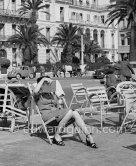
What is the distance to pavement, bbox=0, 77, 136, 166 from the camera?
5695 millimetres

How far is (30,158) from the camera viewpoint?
5.91 m

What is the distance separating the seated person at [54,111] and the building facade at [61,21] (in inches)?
1944

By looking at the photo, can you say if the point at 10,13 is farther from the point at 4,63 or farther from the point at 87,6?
the point at 87,6

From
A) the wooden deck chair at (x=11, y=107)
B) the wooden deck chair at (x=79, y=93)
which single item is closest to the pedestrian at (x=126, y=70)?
the wooden deck chair at (x=79, y=93)

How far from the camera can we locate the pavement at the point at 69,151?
18.7ft

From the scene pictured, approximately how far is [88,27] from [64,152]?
6924 cm

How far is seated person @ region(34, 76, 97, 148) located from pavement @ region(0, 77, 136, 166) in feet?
0.62

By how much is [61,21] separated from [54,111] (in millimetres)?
61441

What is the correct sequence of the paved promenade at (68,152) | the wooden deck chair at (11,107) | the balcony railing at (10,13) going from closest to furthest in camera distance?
the paved promenade at (68,152)
the wooden deck chair at (11,107)
the balcony railing at (10,13)

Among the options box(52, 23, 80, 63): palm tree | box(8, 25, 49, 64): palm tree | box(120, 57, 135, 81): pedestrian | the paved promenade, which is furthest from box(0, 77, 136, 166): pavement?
box(52, 23, 80, 63): palm tree

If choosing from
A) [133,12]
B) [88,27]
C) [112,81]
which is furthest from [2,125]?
[88,27]

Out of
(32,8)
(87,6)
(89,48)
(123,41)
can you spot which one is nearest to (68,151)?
(32,8)

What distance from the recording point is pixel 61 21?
222 ft

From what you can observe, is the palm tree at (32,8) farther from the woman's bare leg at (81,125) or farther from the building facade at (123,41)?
the woman's bare leg at (81,125)
